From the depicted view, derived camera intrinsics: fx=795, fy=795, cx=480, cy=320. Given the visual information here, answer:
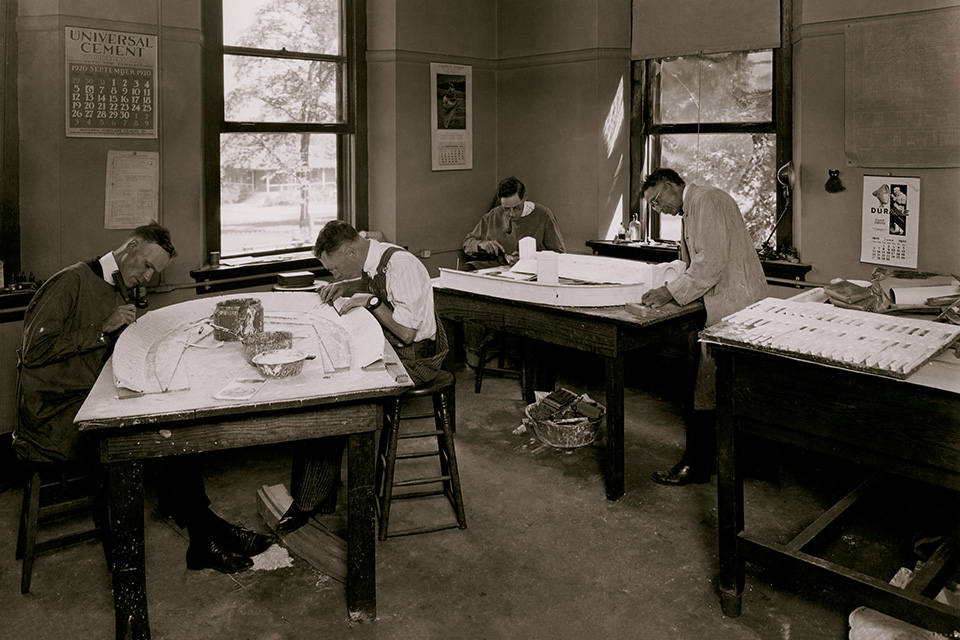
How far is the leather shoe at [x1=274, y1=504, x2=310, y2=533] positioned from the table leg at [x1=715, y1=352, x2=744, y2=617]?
188 centimetres

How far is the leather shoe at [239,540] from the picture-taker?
140 inches

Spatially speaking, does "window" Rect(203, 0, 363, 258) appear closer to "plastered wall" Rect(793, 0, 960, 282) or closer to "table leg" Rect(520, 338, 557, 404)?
"table leg" Rect(520, 338, 557, 404)

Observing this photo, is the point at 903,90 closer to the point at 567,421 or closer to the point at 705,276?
the point at 705,276

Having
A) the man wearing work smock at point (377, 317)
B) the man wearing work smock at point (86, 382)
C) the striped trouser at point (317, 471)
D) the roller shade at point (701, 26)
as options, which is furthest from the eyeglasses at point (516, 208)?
the man wearing work smock at point (86, 382)

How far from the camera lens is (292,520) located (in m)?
3.73

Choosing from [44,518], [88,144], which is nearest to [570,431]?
[44,518]

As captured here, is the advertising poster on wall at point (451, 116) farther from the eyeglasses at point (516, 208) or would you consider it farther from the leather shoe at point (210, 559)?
the leather shoe at point (210, 559)

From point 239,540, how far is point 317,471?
1.49 feet

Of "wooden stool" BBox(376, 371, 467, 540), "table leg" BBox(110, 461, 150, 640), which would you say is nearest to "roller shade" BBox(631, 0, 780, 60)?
"wooden stool" BBox(376, 371, 467, 540)

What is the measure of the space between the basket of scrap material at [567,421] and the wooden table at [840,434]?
66.2 inches

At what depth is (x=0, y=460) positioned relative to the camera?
180 inches

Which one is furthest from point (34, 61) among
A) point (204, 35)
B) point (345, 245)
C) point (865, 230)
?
point (865, 230)

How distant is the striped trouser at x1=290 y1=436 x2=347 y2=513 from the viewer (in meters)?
3.71

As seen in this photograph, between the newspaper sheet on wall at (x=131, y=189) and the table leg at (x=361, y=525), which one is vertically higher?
the newspaper sheet on wall at (x=131, y=189)
